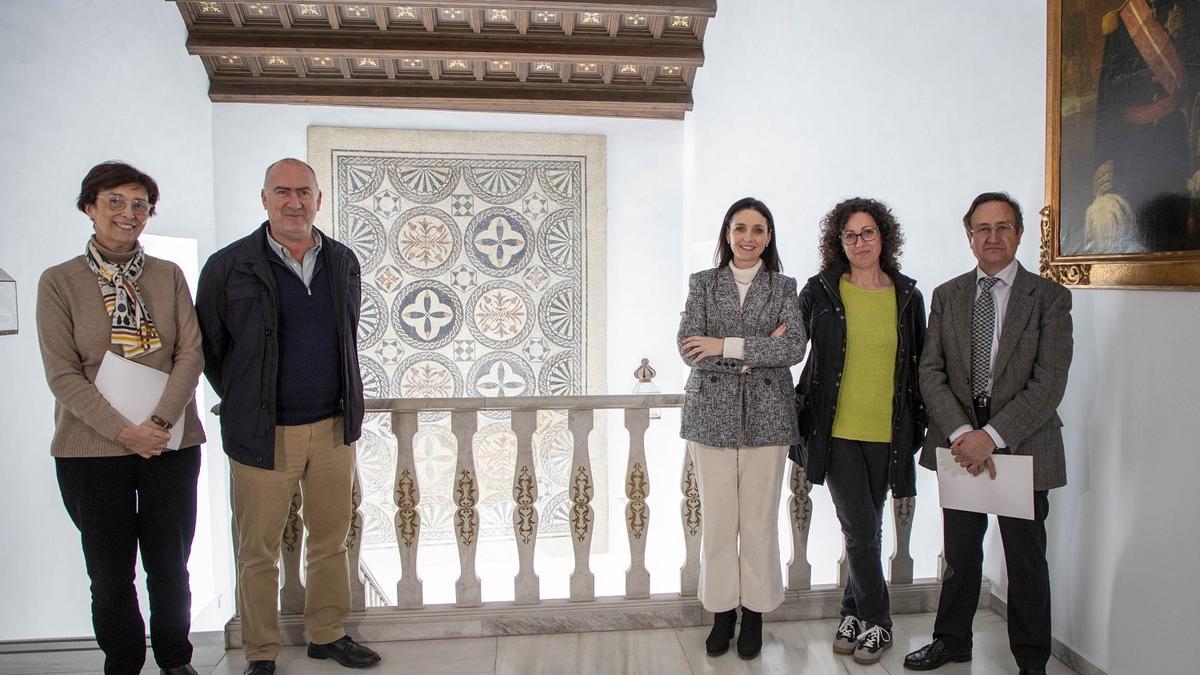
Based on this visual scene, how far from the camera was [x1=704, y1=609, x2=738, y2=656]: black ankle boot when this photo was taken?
2670mm

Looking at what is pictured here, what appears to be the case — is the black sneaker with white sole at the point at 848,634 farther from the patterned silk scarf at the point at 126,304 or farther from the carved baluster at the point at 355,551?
the patterned silk scarf at the point at 126,304

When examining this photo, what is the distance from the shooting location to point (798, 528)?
3051 millimetres

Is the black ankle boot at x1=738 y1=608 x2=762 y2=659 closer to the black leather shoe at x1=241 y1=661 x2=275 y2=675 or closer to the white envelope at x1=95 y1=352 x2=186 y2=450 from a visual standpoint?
the black leather shoe at x1=241 y1=661 x2=275 y2=675

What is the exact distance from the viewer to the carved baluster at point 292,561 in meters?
2.83

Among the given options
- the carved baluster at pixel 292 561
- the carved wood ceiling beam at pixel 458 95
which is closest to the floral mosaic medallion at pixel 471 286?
the carved wood ceiling beam at pixel 458 95

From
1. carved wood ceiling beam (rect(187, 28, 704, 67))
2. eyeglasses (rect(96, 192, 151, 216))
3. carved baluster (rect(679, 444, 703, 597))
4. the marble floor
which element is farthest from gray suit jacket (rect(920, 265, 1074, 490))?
carved wood ceiling beam (rect(187, 28, 704, 67))

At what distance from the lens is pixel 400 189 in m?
6.38

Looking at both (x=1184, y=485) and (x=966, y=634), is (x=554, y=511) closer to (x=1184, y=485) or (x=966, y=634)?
(x=966, y=634)

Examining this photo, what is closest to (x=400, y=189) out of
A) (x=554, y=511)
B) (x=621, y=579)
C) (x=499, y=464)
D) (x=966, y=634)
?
(x=499, y=464)

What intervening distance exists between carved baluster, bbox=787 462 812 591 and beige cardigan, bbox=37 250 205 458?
89.5 inches

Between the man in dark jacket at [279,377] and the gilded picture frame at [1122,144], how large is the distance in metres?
2.53

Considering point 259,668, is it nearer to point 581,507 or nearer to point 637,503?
point 581,507

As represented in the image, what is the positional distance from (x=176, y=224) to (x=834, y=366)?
5114mm

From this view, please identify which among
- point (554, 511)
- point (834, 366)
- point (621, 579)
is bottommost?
point (621, 579)
